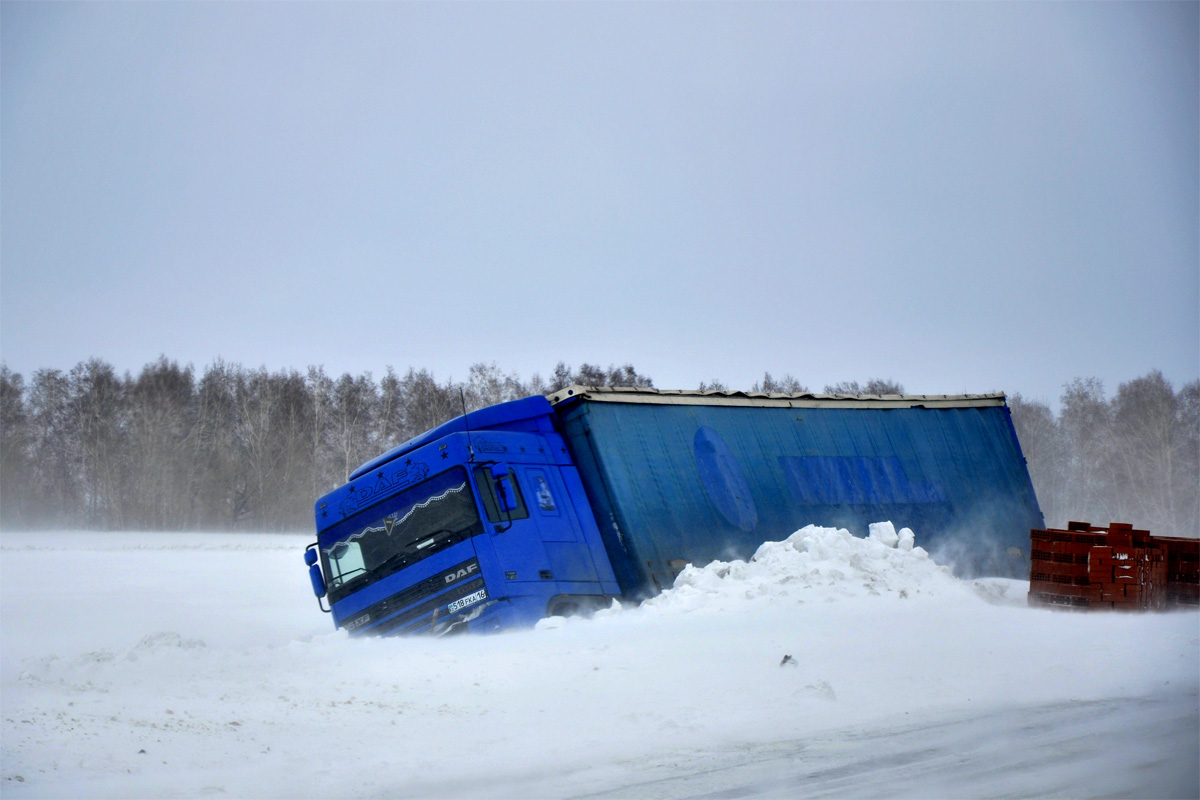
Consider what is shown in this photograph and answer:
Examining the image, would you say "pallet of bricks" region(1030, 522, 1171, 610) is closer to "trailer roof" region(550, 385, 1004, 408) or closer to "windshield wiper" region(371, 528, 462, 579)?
"trailer roof" region(550, 385, 1004, 408)

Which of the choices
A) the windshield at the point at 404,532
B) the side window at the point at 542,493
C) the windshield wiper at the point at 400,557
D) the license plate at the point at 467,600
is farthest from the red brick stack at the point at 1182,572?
the windshield wiper at the point at 400,557

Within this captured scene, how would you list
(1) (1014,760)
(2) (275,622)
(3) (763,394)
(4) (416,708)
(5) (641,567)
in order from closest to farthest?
(1) (1014,760), (4) (416,708), (5) (641,567), (3) (763,394), (2) (275,622)

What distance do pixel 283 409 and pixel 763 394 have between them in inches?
1760

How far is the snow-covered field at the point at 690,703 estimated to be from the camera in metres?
5.57

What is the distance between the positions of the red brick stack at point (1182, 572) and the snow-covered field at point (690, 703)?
2.02m

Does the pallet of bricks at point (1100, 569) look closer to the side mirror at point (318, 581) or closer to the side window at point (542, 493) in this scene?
the side window at point (542, 493)

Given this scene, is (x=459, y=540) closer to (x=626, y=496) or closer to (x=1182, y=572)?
(x=626, y=496)

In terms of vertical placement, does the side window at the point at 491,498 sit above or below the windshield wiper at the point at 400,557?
above

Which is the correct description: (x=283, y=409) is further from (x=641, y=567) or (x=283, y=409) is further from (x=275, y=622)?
(x=641, y=567)

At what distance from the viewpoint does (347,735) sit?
6.69 m

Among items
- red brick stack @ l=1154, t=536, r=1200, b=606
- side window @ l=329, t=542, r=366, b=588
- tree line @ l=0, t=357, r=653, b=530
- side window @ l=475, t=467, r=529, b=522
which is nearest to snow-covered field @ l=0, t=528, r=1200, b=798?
side window @ l=329, t=542, r=366, b=588

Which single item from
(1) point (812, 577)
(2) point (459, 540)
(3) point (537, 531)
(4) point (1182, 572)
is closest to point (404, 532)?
(2) point (459, 540)

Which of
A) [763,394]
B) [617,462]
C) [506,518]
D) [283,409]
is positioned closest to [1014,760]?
[506,518]

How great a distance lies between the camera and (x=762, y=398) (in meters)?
15.3
